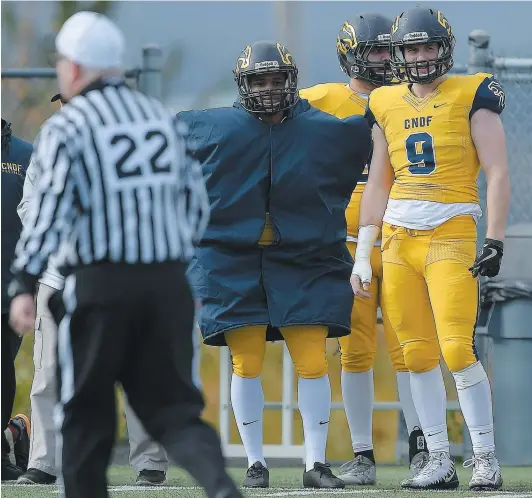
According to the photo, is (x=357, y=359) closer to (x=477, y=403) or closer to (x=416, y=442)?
(x=416, y=442)

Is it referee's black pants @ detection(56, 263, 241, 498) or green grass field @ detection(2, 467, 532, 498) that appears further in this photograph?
green grass field @ detection(2, 467, 532, 498)

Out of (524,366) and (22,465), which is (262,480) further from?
(524,366)

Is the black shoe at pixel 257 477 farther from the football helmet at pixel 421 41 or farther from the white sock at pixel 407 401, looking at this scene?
the football helmet at pixel 421 41

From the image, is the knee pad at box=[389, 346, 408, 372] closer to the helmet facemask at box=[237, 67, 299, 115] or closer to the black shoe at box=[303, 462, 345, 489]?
the black shoe at box=[303, 462, 345, 489]

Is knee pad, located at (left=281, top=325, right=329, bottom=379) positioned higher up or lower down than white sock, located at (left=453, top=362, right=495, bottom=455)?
higher up

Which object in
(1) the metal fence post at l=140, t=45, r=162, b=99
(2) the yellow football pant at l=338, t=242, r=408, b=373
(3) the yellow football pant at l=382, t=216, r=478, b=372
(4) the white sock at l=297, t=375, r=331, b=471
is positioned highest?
(1) the metal fence post at l=140, t=45, r=162, b=99

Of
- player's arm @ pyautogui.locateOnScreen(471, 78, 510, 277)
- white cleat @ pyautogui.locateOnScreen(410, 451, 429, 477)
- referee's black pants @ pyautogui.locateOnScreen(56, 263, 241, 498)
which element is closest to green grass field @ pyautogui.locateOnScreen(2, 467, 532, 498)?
white cleat @ pyautogui.locateOnScreen(410, 451, 429, 477)

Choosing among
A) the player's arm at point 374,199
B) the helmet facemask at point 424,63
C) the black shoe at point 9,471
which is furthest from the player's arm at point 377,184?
the black shoe at point 9,471

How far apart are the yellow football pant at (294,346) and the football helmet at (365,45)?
4.10ft

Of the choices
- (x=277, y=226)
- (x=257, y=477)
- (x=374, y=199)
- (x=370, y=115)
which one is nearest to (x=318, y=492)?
(x=257, y=477)

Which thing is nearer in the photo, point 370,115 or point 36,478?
point 370,115

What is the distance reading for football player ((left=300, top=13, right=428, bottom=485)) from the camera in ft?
21.1

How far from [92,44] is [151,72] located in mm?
3672

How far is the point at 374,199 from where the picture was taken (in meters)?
6.11
